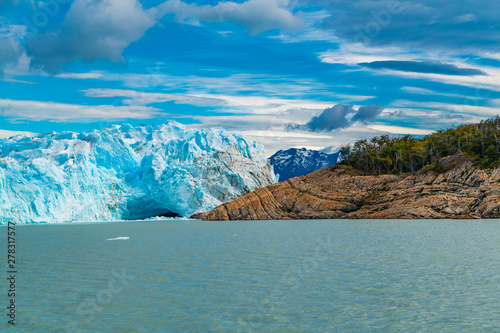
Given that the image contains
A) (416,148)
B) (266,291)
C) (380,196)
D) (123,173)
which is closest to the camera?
(266,291)

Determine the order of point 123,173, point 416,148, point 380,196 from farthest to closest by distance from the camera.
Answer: point 123,173 → point 416,148 → point 380,196

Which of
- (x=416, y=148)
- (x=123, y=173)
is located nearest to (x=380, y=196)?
(x=416, y=148)

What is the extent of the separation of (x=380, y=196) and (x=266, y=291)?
60.2 metres

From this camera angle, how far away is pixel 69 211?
75.6m

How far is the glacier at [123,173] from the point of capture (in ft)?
232

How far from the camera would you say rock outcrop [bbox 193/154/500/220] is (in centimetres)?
6331

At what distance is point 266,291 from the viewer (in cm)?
1579

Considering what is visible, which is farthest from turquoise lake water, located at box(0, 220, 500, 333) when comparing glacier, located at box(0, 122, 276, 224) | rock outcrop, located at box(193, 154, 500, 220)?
glacier, located at box(0, 122, 276, 224)

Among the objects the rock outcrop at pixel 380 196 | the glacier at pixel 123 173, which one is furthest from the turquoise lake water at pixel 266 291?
the glacier at pixel 123 173

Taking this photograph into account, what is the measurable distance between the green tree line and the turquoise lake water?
54.1m

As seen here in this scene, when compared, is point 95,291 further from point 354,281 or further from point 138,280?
point 354,281

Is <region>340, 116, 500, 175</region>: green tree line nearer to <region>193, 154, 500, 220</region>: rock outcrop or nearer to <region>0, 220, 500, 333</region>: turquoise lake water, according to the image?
<region>193, 154, 500, 220</region>: rock outcrop

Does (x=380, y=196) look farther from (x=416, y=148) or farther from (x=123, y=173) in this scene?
(x=123, y=173)

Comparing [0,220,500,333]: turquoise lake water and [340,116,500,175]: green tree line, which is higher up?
[340,116,500,175]: green tree line
